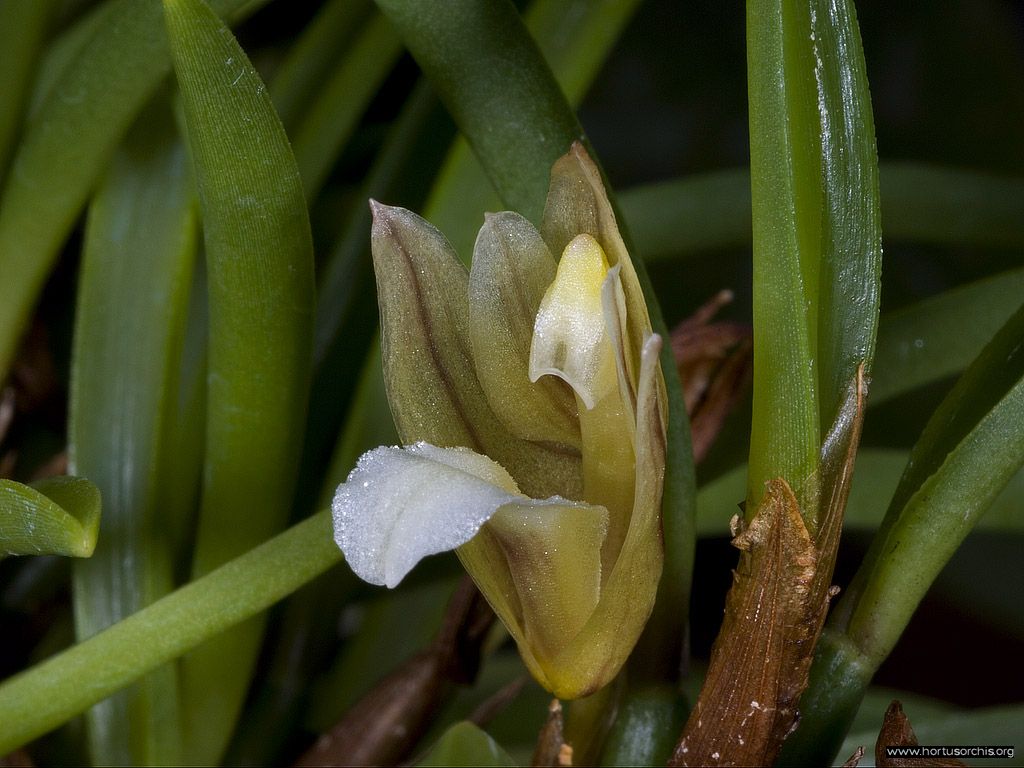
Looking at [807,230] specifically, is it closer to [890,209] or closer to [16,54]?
[890,209]

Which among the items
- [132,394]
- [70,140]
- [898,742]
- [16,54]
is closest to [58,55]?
[16,54]

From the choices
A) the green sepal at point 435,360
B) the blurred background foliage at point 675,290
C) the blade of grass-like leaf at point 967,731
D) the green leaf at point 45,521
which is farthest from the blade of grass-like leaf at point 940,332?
the green leaf at point 45,521

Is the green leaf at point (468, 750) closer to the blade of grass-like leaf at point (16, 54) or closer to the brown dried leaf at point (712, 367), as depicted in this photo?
the brown dried leaf at point (712, 367)

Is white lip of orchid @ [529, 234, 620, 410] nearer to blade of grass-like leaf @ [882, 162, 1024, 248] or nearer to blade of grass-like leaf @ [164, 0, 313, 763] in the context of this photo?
blade of grass-like leaf @ [164, 0, 313, 763]

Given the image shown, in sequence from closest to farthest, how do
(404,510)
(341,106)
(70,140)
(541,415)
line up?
(404,510)
(541,415)
(70,140)
(341,106)

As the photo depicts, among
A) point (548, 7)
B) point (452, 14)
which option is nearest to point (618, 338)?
point (452, 14)

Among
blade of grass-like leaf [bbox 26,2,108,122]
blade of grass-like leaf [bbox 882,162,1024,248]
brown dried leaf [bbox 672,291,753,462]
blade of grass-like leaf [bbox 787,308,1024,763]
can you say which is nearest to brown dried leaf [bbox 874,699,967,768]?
blade of grass-like leaf [bbox 787,308,1024,763]
